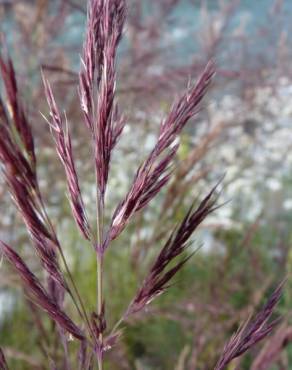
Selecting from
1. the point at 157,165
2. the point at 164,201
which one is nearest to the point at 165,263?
the point at 157,165

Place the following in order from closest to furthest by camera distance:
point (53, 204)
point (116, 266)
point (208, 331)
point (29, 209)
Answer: point (29, 209) → point (208, 331) → point (53, 204) → point (116, 266)

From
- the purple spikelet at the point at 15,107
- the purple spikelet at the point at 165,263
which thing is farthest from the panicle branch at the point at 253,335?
the purple spikelet at the point at 15,107

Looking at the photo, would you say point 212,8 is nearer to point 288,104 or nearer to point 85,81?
point 288,104

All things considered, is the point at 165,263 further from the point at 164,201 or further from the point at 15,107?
the point at 164,201

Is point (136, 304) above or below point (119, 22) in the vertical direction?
below

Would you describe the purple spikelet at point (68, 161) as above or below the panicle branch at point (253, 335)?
above

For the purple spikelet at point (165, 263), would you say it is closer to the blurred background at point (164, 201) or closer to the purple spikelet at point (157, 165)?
the purple spikelet at point (157, 165)

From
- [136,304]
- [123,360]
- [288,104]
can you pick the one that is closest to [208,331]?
[123,360]

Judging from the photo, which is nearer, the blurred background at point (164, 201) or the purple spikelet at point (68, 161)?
the purple spikelet at point (68, 161)
